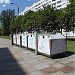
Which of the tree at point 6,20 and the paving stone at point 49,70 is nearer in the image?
the paving stone at point 49,70

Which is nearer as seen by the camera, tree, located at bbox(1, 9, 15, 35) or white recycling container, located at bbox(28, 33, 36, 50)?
white recycling container, located at bbox(28, 33, 36, 50)

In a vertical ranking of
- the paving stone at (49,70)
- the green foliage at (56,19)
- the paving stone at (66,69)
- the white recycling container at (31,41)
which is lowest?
the paving stone at (49,70)

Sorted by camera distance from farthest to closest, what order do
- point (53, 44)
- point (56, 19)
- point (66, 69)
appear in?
point (56, 19)
point (53, 44)
point (66, 69)

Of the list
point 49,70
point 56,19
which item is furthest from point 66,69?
point 56,19

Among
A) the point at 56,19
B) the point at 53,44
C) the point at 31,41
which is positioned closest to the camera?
the point at 53,44

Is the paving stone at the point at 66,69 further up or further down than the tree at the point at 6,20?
further down

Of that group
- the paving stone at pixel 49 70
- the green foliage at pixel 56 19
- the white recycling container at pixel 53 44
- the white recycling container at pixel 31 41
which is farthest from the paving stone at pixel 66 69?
the green foliage at pixel 56 19

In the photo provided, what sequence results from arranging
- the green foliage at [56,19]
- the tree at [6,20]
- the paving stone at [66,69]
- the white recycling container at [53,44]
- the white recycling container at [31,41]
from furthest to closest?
1. the tree at [6,20]
2. the green foliage at [56,19]
3. the white recycling container at [31,41]
4. the white recycling container at [53,44]
5. the paving stone at [66,69]

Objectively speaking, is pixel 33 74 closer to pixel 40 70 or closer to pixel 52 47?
pixel 40 70

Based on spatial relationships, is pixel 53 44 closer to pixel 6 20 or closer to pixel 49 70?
pixel 49 70

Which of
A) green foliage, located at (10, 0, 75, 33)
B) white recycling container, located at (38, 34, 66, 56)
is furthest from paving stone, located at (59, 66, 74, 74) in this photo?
green foliage, located at (10, 0, 75, 33)

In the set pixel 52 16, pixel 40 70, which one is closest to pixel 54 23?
pixel 52 16

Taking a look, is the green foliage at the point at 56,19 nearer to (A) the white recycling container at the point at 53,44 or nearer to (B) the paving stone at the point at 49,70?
(A) the white recycling container at the point at 53,44

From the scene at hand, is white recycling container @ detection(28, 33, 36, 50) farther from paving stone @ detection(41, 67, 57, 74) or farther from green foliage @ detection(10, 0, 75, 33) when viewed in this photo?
green foliage @ detection(10, 0, 75, 33)
